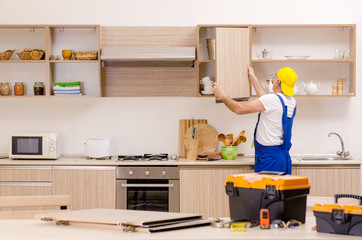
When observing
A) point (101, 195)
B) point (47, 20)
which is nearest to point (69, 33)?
point (47, 20)

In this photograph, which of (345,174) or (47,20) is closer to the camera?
(345,174)

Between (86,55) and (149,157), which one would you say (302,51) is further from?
(86,55)

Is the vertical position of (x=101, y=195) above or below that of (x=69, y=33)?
below

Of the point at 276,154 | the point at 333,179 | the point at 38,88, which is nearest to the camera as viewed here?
the point at 276,154

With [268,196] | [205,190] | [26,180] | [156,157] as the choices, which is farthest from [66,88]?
[268,196]

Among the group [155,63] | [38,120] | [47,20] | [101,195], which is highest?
[47,20]

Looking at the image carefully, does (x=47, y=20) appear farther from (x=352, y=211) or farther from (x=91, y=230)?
(x=352, y=211)

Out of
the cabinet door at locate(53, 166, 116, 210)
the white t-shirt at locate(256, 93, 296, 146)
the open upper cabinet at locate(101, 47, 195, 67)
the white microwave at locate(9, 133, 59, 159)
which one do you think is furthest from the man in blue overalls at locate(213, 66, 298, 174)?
the white microwave at locate(9, 133, 59, 159)

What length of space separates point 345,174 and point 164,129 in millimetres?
1795

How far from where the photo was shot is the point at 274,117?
4.42 m

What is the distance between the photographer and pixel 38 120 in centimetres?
555

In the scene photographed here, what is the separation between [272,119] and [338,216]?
7.23 ft

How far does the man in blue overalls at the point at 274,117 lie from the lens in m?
4.36

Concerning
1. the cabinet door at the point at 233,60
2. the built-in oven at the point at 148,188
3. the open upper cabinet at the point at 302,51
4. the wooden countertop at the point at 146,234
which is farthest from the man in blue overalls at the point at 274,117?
the wooden countertop at the point at 146,234
